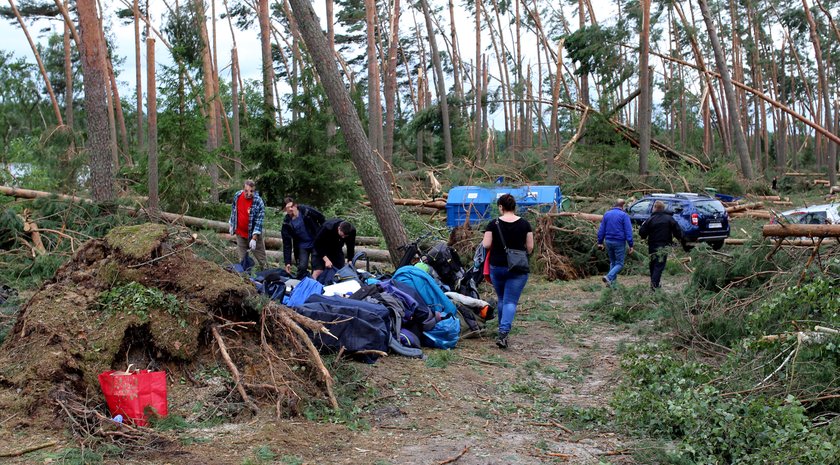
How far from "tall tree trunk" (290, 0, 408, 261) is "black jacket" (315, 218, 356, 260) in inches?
49.2

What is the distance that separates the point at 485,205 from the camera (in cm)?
1847

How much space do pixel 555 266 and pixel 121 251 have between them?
31.5 ft

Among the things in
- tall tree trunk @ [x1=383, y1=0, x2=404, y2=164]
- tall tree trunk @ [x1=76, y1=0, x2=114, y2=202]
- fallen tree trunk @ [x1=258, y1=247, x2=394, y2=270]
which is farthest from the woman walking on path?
tall tree trunk @ [x1=383, y1=0, x2=404, y2=164]

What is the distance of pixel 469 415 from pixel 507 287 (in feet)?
8.50

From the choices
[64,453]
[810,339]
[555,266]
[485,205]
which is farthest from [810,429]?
[485,205]

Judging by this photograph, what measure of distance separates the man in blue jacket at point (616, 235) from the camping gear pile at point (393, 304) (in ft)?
10.7

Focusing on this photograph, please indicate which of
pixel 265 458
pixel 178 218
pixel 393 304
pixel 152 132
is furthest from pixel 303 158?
pixel 265 458

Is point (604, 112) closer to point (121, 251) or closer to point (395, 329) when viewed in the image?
point (395, 329)

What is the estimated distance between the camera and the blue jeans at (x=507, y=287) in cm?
845

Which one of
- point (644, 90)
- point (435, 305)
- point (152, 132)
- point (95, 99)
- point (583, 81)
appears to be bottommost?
point (435, 305)

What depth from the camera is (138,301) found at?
620 centimetres

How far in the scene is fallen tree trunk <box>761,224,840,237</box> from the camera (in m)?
7.21

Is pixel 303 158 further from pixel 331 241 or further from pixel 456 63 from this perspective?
pixel 456 63

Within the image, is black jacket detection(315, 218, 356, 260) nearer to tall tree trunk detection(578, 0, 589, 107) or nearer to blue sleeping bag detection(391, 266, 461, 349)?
blue sleeping bag detection(391, 266, 461, 349)
